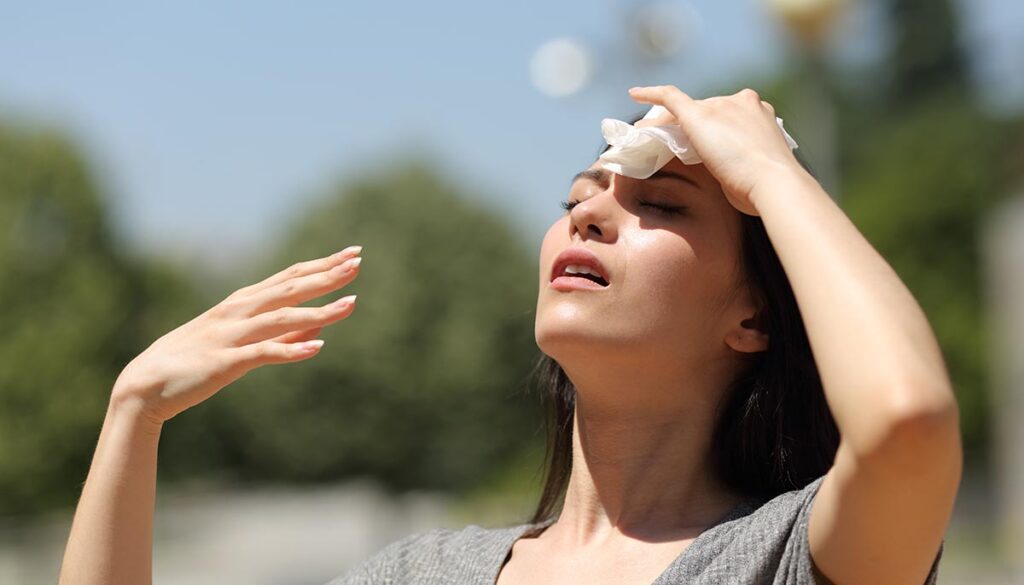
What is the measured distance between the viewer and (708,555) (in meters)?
2.27

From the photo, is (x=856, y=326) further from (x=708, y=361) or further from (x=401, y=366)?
(x=401, y=366)

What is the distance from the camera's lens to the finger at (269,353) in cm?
231

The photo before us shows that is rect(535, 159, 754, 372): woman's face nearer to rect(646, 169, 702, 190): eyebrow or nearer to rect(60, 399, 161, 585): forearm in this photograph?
rect(646, 169, 702, 190): eyebrow

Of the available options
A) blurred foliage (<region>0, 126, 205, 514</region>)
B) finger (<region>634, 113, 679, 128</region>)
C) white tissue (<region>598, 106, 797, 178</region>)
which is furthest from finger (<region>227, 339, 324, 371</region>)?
blurred foliage (<region>0, 126, 205, 514</region>)

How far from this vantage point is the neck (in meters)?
2.49

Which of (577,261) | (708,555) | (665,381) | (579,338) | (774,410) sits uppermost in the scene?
(577,261)

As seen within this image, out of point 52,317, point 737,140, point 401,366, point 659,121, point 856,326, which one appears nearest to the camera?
point 856,326

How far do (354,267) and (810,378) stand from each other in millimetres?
912

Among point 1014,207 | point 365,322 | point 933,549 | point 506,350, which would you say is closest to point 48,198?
point 365,322

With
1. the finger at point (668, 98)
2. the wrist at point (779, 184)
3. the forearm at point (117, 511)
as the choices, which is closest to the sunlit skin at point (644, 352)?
the finger at point (668, 98)

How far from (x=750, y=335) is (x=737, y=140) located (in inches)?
20.1

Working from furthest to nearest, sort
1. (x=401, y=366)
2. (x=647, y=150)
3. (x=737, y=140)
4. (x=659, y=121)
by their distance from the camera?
(x=401, y=366)
(x=659, y=121)
(x=647, y=150)
(x=737, y=140)

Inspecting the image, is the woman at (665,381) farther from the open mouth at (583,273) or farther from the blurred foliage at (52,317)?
the blurred foliage at (52,317)

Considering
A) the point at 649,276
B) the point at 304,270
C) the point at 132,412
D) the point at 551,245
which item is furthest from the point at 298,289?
the point at 649,276
